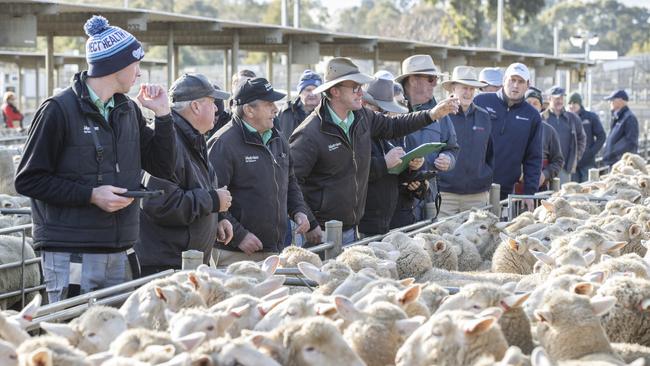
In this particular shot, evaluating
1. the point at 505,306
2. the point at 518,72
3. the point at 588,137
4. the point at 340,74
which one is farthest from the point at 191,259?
the point at 588,137

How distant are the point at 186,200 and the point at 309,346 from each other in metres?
2.32

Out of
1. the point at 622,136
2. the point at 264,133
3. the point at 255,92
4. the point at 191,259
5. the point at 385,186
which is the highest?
the point at 255,92

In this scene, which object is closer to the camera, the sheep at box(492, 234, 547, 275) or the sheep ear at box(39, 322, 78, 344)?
the sheep ear at box(39, 322, 78, 344)

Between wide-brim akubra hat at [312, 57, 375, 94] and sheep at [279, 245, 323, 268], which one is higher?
wide-brim akubra hat at [312, 57, 375, 94]

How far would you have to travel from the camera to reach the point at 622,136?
56.7 feet

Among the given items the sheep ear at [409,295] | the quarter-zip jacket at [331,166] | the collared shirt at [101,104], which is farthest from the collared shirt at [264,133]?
the sheep ear at [409,295]

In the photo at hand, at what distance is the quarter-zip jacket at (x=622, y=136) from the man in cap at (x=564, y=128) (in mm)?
1520

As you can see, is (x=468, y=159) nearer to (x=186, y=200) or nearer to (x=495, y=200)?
(x=495, y=200)

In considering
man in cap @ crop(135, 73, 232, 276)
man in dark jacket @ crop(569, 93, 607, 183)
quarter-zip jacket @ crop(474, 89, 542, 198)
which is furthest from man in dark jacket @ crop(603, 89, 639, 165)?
→ man in cap @ crop(135, 73, 232, 276)

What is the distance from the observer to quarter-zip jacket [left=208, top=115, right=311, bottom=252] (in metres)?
7.04

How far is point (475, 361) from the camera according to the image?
13.5ft

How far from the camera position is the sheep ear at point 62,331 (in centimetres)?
429

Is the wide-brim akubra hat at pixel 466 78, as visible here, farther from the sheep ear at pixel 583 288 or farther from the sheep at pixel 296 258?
the sheep ear at pixel 583 288

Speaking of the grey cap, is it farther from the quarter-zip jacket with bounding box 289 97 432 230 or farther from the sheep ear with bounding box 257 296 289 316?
the sheep ear with bounding box 257 296 289 316
